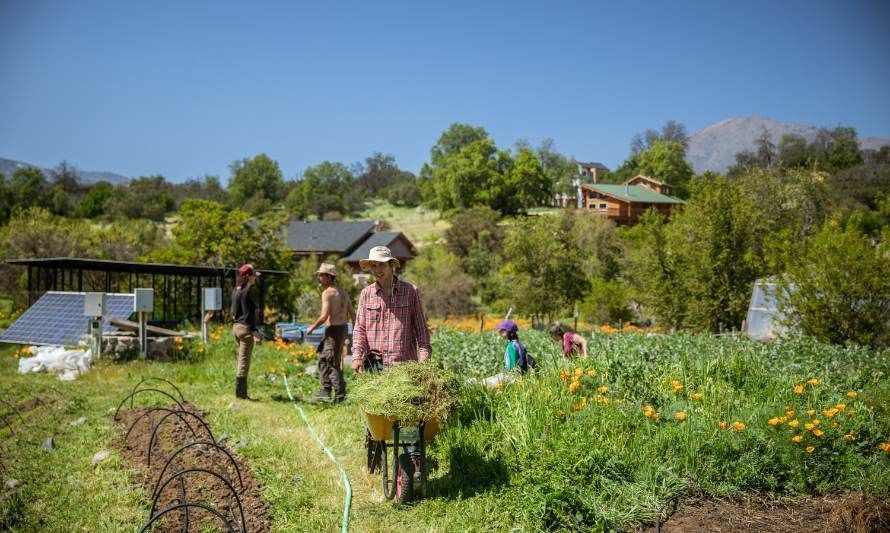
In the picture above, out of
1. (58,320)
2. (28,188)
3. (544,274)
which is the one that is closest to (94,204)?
(28,188)

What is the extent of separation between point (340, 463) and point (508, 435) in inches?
79.8

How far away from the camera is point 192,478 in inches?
267

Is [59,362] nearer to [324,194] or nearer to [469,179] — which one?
[469,179]

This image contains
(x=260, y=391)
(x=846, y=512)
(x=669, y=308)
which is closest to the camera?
(x=846, y=512)

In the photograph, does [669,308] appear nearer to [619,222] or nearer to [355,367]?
[355,367]

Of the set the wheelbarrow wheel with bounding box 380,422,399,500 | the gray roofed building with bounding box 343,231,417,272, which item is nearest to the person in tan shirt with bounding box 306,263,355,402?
the wheelbarrow wheel with bounding box 380,422,399,500

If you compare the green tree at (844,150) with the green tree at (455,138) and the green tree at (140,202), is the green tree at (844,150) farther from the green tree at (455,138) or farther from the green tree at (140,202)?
the green tree at (140,202)

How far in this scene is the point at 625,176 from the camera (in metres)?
91.9

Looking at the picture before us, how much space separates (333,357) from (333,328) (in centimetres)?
43

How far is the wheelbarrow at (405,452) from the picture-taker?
19.0 ft

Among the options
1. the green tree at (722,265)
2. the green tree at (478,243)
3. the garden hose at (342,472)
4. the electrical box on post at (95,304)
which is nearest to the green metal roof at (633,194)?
the green tree at (478,243)

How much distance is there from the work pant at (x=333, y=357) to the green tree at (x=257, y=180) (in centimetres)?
8384

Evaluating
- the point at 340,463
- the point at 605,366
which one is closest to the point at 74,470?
the point at 340,463

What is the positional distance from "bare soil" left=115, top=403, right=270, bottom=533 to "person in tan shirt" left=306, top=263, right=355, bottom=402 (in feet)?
6.46
